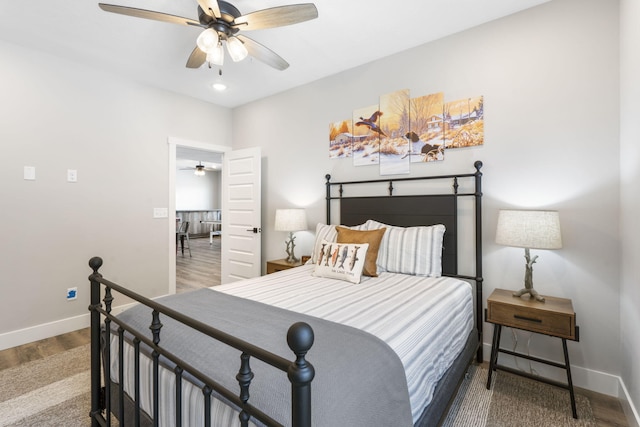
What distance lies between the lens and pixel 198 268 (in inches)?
231

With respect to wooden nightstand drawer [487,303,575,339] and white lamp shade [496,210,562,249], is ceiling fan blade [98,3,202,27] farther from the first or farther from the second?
wooden nightstand drawer [487,303,575,339]

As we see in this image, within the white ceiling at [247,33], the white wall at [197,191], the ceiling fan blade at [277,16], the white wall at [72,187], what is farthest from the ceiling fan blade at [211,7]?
the white wall at [197,191]

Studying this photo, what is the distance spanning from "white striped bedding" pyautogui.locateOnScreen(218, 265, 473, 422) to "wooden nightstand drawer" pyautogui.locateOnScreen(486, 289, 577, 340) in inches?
7.9

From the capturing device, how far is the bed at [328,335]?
91 centimetres

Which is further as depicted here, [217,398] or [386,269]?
[386,269]

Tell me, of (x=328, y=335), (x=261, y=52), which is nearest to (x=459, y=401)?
(x=328, y=335)

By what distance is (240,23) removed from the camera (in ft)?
6.40

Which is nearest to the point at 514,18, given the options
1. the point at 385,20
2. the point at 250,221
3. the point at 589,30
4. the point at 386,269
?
the point at 589,30

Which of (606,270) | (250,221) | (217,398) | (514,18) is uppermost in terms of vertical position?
(514,18)

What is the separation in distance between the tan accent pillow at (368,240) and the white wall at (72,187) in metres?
2.47

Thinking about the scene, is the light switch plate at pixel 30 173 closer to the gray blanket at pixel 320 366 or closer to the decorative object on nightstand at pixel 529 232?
the gray blanket at pixel 320 366

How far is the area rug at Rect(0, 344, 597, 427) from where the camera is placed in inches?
68.5

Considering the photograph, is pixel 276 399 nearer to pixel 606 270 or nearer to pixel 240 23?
pixel 240 23

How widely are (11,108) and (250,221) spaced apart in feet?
8.19
